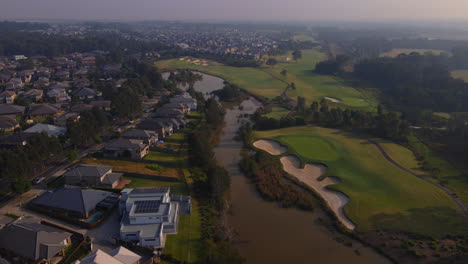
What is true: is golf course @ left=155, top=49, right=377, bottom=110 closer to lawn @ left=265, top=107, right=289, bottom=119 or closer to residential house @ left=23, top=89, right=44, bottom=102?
lawn @ left=265, top=107, right=289, bottom=119

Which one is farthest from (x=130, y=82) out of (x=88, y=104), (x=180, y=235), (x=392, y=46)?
(x=392, y=46)

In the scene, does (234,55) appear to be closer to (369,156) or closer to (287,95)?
(287,95)

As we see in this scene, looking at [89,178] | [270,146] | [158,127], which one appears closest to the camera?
[89,178]

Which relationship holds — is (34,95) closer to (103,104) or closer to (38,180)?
(103,104)

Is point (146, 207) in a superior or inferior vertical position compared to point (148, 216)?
superior

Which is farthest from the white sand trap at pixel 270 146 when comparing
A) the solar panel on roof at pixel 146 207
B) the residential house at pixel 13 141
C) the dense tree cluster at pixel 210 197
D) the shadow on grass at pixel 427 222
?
the residential house at pixel 13 141

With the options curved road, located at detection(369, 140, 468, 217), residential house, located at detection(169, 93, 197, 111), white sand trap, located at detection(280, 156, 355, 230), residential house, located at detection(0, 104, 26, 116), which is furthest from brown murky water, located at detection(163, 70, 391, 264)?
residential house, located at detection(0, 104, 26, 116)

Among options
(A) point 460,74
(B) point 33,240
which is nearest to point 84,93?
(B) point 33,240
